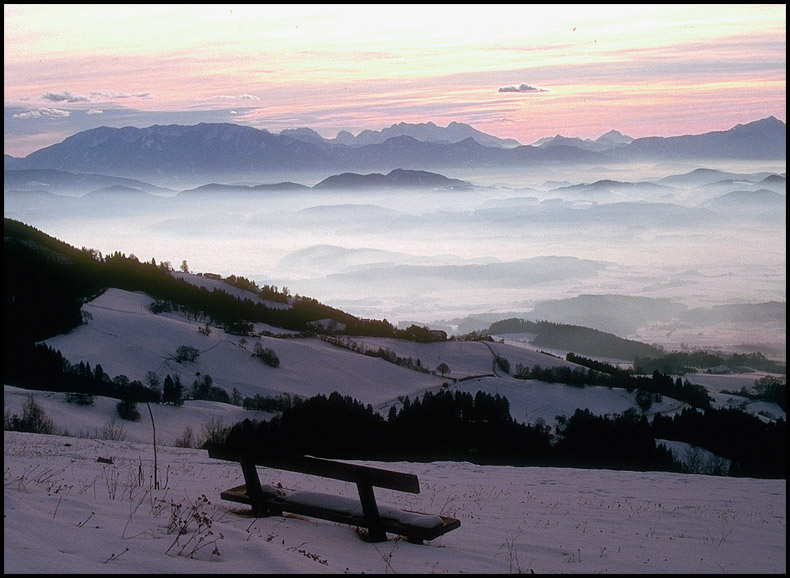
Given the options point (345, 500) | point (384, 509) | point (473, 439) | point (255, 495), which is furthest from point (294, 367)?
point (384, 509)

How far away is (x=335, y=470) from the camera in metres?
6.76

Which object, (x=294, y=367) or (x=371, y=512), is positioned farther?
(x=294, y=367)

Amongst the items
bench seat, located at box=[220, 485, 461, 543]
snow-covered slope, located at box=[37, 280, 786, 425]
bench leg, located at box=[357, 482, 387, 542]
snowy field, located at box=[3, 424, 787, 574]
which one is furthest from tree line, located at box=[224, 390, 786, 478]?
bench leg, located at box=[357, 482, 387, 542]

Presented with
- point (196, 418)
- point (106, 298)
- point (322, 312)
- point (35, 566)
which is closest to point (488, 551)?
point (35, 566)

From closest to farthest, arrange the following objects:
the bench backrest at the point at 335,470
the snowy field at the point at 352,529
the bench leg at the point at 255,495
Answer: the snowy field at the point at 352,529 < the bench backrest at the point at 335,470 < the bench leg at the point at 255,495

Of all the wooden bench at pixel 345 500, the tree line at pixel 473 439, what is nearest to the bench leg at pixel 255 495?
the wooden bench at pixel 345 500

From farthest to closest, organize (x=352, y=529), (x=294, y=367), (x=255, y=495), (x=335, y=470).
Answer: (x=294, y=367)
(x=255, y=495)
(x=352, y=529)
(x=335, y=470)

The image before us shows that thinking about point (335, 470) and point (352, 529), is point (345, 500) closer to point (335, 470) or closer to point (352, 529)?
point (352, 529)

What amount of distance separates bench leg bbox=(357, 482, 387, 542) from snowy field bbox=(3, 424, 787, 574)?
14cm

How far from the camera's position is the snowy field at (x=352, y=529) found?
5.31m

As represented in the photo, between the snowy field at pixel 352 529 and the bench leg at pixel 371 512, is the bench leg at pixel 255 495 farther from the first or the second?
the bench leg at pixel 371 512

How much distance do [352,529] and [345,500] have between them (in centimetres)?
29

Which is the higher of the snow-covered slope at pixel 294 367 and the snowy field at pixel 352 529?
the snowy field at pixel 352 529

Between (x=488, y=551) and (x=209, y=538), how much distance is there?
254 centimetres
